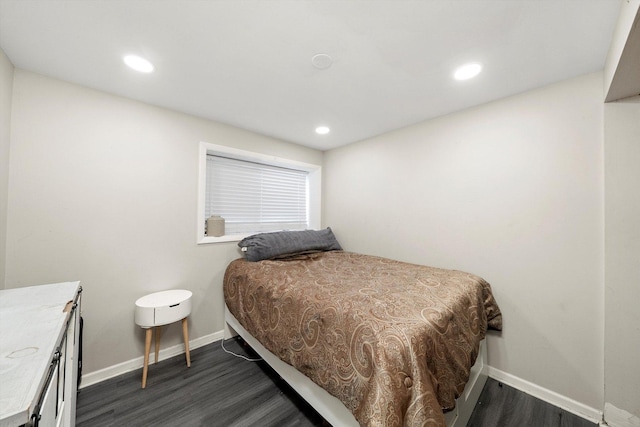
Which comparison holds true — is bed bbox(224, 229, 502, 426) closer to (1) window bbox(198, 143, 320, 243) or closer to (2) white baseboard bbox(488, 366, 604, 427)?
(2) white baseboard bbox(488, 366, 604, 427)

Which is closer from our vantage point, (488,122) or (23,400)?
(23,400)

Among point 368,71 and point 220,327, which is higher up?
point 368,71

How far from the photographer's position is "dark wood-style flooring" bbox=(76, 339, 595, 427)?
1525mm

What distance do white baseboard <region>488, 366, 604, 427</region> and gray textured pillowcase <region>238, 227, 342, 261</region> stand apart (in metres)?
1.98

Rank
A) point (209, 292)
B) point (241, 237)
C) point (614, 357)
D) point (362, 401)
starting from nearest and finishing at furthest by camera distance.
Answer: point (362, 401), point (614, 357), point (209, 292), point (241, 237)

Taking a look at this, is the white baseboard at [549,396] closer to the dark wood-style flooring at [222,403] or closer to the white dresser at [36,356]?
the dark wood-style flooring at [222,403]

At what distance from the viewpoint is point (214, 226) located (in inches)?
100

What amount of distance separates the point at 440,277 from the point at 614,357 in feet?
3.43

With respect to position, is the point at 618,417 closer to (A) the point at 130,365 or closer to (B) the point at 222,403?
(B) the point at 222,403

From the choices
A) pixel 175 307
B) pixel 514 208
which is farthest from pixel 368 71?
pixel 175 307

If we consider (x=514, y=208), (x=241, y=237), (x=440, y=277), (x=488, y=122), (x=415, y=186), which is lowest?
(x=440, y=277)

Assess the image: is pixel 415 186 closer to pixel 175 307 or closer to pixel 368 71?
pixel 368 71

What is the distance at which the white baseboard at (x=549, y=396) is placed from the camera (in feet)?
5.15

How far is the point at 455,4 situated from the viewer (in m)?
1.12
